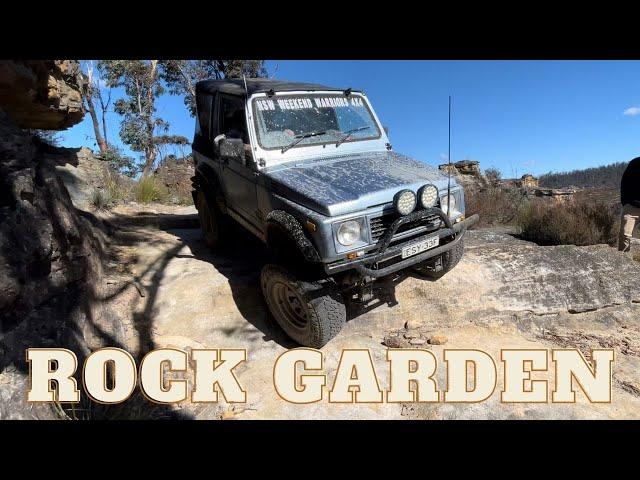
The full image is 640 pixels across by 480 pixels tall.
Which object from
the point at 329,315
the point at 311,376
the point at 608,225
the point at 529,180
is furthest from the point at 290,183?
the point at 529,180

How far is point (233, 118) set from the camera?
426cm

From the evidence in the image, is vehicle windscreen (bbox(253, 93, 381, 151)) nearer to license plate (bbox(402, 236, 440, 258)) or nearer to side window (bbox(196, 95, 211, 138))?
side window (bbox(196, 95, 211, 138))

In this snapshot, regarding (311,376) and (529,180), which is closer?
(311,376)

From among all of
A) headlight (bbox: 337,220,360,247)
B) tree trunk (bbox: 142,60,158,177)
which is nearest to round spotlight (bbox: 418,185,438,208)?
headlight (bbox: 337,220,360,247)

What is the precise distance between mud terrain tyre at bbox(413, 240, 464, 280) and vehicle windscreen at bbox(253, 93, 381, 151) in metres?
1.48

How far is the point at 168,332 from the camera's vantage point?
12.7 ft

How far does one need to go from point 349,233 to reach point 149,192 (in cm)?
708

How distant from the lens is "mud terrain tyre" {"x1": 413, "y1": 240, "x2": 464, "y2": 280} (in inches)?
159

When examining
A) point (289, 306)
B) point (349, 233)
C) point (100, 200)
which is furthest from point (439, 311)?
point (100, 200)

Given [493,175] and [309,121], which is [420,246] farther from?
[493,175]

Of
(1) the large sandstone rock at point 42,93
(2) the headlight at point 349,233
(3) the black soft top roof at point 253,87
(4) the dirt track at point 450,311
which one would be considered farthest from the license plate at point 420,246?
(1) the large sandstone rock at point 42,93
